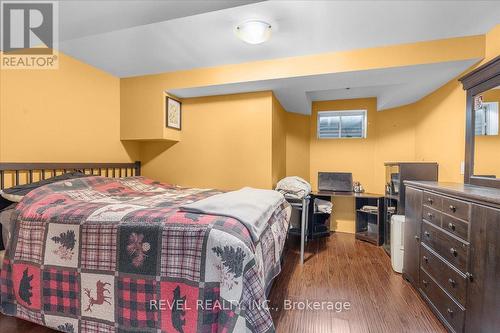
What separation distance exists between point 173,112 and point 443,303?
3.31m

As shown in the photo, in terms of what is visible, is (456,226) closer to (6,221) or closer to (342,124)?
(342,124)

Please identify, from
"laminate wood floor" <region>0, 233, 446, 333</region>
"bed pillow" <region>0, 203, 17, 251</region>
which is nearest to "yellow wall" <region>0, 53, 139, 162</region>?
"bed pillow" <region>0, 203, 17, 251</region>

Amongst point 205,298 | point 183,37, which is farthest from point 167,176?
point 205,298

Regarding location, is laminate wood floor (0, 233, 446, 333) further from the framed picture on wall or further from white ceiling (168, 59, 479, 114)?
the framed picture on wall

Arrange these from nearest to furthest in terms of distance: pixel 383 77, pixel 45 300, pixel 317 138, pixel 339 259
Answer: pixel 45 300, pixel 383 77, pixel 339 259, pixel 317 138

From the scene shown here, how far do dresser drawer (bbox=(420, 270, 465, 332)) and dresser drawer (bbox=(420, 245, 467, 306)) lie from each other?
0.05 meters

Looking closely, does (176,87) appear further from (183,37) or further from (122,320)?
(122,320)

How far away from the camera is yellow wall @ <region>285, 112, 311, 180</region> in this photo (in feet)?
13.0

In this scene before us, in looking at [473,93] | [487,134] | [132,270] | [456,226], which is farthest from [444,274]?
[132,270]

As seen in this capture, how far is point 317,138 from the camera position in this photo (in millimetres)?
4055

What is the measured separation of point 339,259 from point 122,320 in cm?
231

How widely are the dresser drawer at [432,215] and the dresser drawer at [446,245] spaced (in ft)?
0.12

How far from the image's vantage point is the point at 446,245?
5.08ft

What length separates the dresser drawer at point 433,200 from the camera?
1646 millimetres
